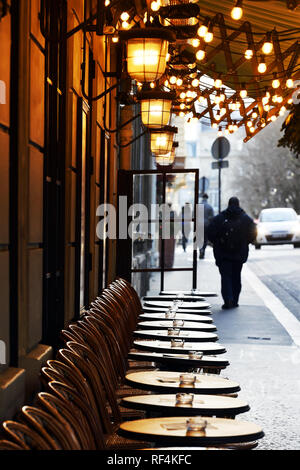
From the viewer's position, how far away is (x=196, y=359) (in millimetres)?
5914

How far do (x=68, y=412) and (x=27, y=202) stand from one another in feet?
6.17

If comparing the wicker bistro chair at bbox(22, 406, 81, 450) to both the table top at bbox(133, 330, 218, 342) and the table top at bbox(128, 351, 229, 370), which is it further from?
the table top at bbox(133, 330, 218, 342)

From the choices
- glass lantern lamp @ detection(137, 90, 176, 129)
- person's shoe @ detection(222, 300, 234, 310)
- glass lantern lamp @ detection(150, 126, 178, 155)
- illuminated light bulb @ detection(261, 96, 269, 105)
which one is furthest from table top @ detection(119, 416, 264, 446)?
person's shoe @ detection(222, 300, 234, 310)

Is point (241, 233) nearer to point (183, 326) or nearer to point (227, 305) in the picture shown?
point (227, 305)

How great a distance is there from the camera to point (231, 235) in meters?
16.1

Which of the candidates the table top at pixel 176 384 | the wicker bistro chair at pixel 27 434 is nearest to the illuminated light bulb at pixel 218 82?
the table top at pixel 176 384

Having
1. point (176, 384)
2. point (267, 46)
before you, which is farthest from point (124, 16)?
point (267, 46)

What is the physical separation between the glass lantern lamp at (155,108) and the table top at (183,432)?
3.89m

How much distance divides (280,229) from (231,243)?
67.4 ft

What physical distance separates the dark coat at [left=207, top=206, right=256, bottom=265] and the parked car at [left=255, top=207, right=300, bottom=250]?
2022 centimetres

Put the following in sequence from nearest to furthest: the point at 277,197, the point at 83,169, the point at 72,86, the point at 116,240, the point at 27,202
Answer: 1. the point at 27,202
2. the point at 72,86
3. the point at 83,169
4. the point at 116,240
5. the point at 277,197

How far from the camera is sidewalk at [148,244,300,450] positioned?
733cm

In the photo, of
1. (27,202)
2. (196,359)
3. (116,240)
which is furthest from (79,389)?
(116,240)
